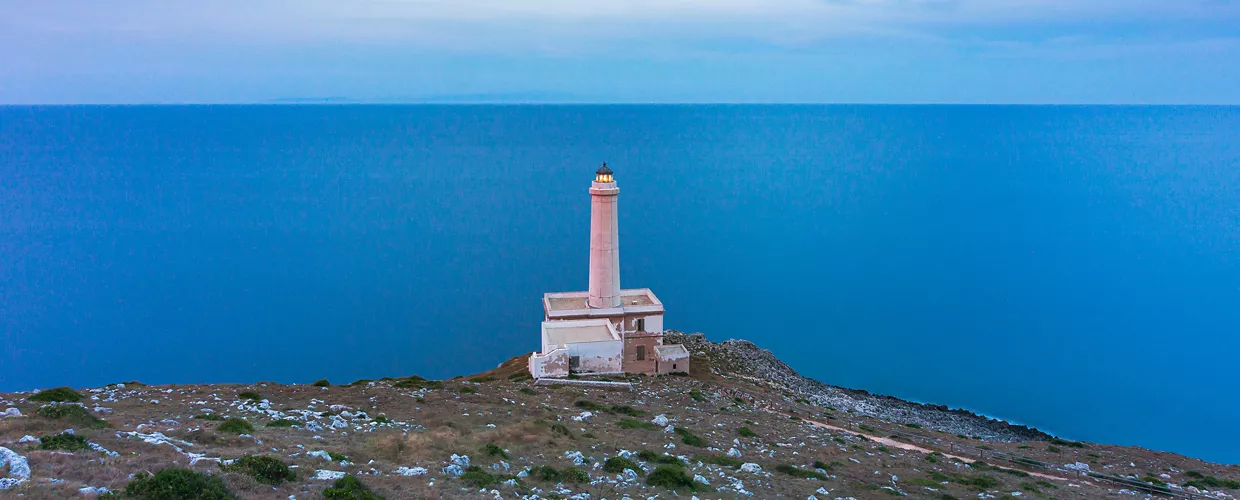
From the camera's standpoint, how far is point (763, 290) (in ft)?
226

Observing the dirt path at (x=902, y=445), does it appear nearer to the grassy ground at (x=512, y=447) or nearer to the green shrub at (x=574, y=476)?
the grassy ground at (x=512, y=447)

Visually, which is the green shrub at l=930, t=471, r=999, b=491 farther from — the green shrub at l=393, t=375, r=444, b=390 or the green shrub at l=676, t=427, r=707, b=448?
the green shrub at l=393, t=375, r=444, b=390

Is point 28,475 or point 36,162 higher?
point 36,162

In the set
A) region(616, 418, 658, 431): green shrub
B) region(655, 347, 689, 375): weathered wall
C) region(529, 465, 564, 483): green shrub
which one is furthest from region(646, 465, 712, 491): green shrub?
region(655, 347, 689, 375): weathered wall

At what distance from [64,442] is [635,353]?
22485mm

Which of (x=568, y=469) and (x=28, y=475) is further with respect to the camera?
(x=568, y=469)

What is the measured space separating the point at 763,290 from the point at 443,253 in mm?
32891

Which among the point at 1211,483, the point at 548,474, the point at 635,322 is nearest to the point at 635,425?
the point at 548,474

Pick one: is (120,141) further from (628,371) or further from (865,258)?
(628,371)

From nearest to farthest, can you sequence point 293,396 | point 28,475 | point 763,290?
point 28,475, point 293,396, point 763,290

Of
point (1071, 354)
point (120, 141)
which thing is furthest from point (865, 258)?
point (120, 141)

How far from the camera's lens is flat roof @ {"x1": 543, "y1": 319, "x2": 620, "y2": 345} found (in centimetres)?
3120

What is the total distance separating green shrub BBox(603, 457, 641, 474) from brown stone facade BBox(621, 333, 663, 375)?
15797 millimetres

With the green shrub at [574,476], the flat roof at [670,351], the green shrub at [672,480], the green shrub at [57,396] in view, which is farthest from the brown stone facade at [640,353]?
the green shrub at [57,396]
